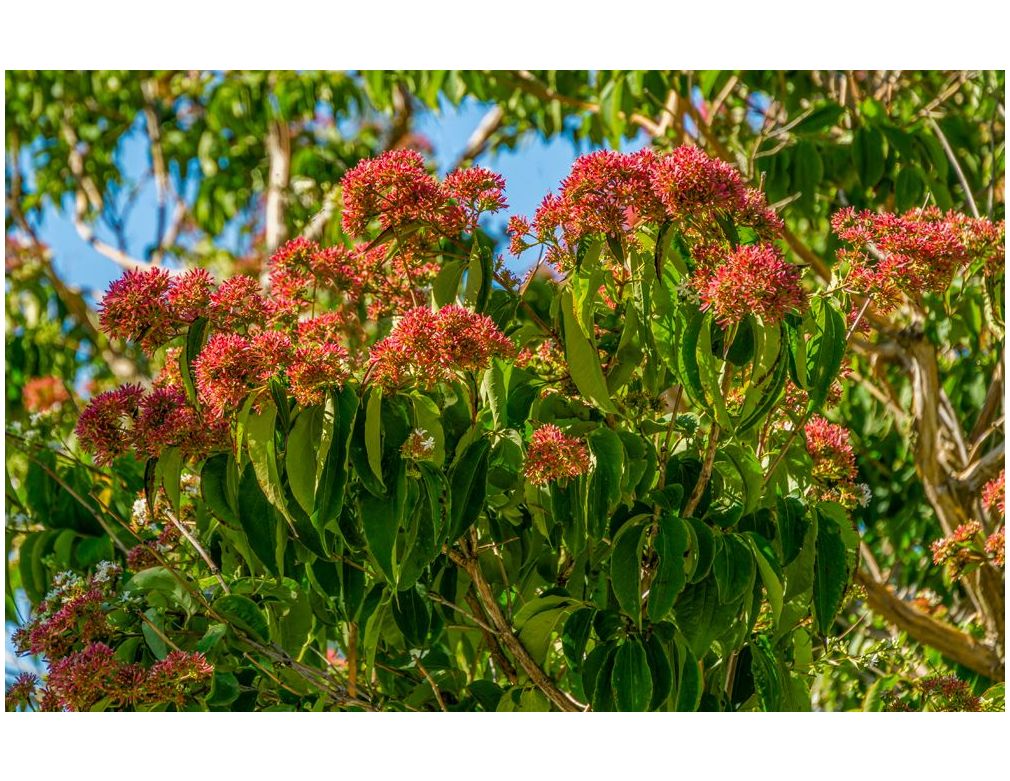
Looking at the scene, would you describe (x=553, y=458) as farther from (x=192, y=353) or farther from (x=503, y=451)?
(x=192, y=353)

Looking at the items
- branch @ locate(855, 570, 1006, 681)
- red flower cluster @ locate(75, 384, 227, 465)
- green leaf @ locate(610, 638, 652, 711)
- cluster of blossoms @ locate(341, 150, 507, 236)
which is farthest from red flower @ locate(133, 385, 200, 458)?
branch @ locate(855, 570, 1006, 681)

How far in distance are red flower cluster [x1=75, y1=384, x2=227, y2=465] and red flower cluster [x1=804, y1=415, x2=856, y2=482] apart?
0.65 meters

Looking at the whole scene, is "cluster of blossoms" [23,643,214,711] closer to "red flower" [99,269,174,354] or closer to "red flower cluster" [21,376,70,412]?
"red flower" [99,269,174,354]

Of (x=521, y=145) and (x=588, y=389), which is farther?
(x=521, y=145)

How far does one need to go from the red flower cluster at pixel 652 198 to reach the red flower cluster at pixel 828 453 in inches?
12.1

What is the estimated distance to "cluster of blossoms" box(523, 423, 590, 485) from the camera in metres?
1.04

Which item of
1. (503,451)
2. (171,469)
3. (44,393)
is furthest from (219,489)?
(44,393)

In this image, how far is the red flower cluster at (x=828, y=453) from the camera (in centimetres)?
131

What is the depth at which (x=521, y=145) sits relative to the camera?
11.3 feet

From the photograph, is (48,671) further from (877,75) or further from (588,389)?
(877,75)
